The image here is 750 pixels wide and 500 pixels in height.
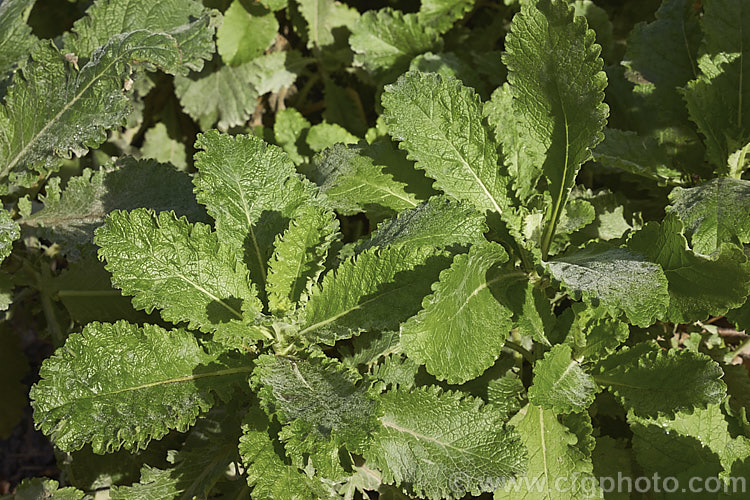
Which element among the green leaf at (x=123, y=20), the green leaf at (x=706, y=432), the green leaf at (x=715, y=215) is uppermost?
the green leaf at (x=123, y=20)

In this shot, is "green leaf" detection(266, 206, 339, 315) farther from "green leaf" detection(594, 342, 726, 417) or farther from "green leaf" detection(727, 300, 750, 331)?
"green leaf" detection(727, 300, 750, 331)

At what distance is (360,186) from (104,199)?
27.8 inches

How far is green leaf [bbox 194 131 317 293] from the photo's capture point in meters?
1.44

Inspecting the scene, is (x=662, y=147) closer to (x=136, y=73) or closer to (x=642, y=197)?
(x=642, y=197)

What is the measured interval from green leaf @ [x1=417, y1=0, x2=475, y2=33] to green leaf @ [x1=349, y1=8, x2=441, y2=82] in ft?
0.15

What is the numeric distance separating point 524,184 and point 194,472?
1.05m

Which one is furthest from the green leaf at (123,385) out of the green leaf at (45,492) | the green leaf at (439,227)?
the green leaf at (439,227)

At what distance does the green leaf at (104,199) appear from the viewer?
1696 millimetres

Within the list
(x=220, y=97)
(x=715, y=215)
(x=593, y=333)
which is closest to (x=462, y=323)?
(x=593, y=333)

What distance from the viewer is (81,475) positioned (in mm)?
1784

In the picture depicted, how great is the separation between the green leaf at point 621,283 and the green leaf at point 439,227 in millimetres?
176

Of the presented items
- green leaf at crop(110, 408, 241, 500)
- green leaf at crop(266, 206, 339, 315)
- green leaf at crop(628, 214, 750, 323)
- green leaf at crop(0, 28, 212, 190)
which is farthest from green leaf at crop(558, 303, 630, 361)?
green leaf at crop(0, 28, 212, 190)

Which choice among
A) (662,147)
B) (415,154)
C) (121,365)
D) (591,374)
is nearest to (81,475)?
(121,365)

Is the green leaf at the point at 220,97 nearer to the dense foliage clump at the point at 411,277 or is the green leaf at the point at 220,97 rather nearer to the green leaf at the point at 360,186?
the dense foliage clump at the point at 411,277
